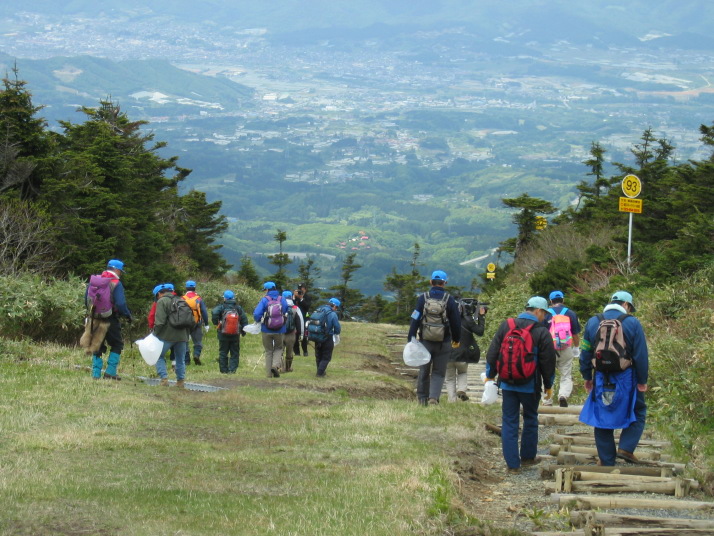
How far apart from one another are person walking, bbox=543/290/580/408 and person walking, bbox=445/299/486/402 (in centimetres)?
114

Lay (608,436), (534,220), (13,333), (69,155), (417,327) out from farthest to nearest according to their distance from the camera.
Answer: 1. (534,220)
2. (69,155)
3. (13,333)
4. (417,327)
5. (608,436)

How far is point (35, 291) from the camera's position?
69.4ft

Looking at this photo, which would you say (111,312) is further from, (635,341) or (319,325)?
(635,341)

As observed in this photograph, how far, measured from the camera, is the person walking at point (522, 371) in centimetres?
A: 1059

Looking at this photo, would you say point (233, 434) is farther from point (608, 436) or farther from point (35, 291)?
point (35, 291)

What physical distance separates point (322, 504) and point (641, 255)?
20.8 metres

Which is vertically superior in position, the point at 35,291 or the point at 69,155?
the point at 69,155

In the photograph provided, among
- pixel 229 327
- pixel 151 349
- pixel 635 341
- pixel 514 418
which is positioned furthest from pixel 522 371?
pixel 229 327

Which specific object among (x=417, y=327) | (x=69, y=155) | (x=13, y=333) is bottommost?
(x=13, y=333)

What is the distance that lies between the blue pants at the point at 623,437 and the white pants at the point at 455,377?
6203 mm

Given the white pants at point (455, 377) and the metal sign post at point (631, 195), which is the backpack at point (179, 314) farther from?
the metal sign post at point (631, 195)

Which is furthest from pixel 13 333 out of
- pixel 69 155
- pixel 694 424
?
pixel 694 424

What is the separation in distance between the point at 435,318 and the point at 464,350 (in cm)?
248

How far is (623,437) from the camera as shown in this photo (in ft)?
33.7
